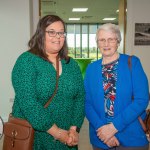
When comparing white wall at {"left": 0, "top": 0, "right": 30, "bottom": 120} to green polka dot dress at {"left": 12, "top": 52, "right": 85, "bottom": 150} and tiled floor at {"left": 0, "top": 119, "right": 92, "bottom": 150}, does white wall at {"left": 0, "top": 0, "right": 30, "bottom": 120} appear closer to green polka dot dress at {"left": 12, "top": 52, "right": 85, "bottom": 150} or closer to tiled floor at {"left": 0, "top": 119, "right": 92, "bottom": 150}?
tiled floor at {"left": 0, "top": 119, "right": 92, "bottom": 150}

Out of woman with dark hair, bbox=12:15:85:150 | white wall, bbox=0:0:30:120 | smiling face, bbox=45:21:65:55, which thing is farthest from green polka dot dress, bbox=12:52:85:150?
white wall, bbox=0:0:30:120

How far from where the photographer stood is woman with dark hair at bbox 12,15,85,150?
5.96 ft

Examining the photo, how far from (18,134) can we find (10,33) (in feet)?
13.6

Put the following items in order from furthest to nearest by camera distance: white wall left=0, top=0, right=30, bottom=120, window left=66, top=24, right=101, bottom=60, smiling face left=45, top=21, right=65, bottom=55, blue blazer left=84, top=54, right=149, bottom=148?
window left=66, top=24, right=101, bottom=60, white wall left=0, top=0, right=30, bottom=120, blue blazer left=84, top=54, right=149, bottom=148, smiling face left=45, top=21, right=65, bottom=55

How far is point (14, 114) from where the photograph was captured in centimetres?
196

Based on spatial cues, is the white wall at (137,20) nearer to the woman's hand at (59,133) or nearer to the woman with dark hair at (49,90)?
the woman with dark hair at (49,90)

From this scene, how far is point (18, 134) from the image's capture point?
1.90 metres

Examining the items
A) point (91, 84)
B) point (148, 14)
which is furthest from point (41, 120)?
point (148, 14)

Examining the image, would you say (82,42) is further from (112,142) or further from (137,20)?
(112,142)

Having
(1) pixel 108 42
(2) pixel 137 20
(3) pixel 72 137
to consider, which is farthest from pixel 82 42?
(3) pixel 72 137

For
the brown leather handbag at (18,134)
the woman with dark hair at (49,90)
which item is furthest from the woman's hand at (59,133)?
the brown leather handbag at (18,134)

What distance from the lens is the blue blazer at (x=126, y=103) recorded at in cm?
204

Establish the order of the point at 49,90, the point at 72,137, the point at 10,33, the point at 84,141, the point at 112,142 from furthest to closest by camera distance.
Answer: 1. the point at 10,33
2. the point at 84,141
3. the point at 112,142
4. the point at 72,137
5. the point at 49,90

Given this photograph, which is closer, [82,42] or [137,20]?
[137,20]
